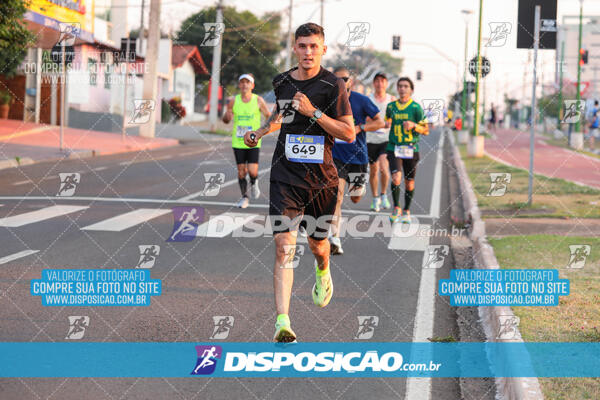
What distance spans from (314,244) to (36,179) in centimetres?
1247

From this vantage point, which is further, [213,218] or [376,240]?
[213,218]

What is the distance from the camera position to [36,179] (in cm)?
1727

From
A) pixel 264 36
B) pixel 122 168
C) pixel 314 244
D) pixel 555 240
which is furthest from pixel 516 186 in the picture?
pixel 264 36

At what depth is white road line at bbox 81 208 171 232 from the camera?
426 inches

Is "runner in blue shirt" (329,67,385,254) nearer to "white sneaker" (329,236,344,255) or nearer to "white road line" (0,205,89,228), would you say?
"white sneaker" (329,236,344,255)

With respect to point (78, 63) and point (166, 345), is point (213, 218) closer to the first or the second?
point (166, 345)

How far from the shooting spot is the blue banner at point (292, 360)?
5.14m
